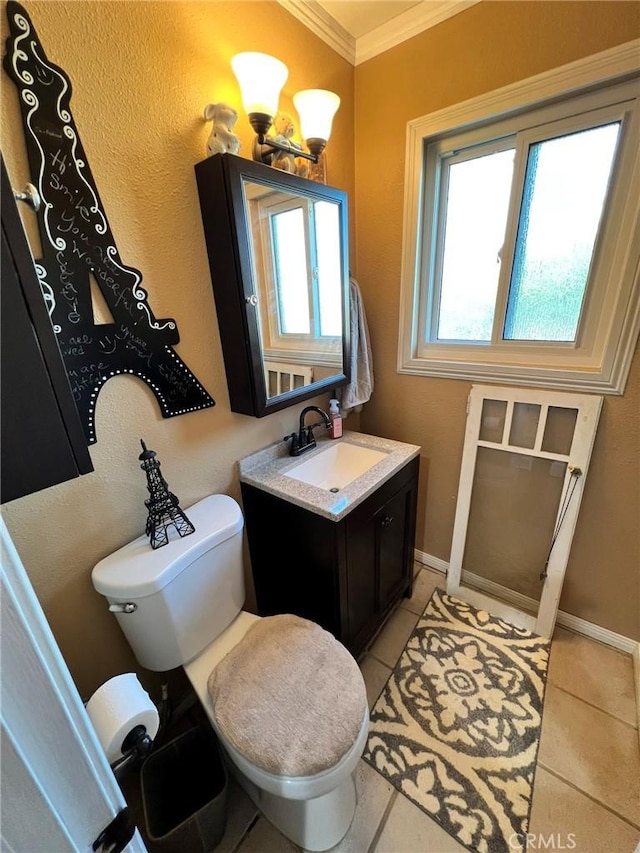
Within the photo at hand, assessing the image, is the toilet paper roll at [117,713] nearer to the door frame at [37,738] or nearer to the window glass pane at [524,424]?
the door frame at [37,738]

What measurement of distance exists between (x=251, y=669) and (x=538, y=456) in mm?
1330

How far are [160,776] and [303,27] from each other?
8.14 feet

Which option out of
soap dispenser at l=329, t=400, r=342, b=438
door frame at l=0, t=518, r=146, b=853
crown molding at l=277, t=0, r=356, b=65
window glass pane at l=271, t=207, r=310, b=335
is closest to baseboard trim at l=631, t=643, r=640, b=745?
soap dispenser at l=329, t=400, r=342, b=438

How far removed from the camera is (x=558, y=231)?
4.28 ft

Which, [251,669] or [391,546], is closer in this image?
[251,669]

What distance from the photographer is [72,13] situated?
777mm

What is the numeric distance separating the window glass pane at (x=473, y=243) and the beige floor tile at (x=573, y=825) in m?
1.59

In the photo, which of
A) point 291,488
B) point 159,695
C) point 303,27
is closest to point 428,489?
point 291,488

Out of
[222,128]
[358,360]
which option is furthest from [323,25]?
[358,360]

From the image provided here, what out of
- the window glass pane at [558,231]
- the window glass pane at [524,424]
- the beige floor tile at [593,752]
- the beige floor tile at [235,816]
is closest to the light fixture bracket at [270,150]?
the window glass pane at [558,231]

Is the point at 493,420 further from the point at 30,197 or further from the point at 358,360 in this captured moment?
the point at 30,197

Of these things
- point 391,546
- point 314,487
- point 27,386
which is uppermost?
point 27,386

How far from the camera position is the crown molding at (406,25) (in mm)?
1205

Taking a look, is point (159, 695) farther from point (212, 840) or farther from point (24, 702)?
point (24, 702)
